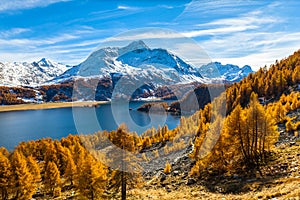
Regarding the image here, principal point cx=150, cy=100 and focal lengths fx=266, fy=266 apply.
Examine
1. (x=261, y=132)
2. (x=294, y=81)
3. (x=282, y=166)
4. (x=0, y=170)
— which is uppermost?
(x=294, y=81)

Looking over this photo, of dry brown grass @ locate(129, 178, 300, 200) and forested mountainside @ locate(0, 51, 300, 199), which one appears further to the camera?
forested mountainside @ locate(0, 51, 300, 199)

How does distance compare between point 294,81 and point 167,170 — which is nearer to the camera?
point 167,170

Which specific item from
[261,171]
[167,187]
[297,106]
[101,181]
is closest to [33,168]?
[101,181]

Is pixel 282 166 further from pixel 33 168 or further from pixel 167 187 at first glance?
pixel 33 168

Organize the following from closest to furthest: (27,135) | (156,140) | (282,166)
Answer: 1. (282,166)
2. (156,140)
3. (27,135)

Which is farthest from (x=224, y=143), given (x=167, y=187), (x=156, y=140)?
(x=156, y=140)

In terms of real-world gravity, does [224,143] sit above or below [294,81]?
below

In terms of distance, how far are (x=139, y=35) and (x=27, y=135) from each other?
12260 centimetres

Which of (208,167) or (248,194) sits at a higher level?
(248,194)

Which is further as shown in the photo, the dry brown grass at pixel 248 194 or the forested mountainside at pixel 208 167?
the forested mountainside at pixel 208 167

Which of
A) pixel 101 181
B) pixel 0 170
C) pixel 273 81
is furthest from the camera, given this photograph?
pixel 273 81

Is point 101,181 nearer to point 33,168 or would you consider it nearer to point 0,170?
point 0,170

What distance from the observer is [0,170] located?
128 feet

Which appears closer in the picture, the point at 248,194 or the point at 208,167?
the point at 248,194
